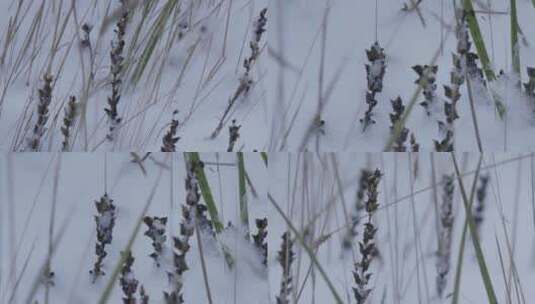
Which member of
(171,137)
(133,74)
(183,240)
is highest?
(133,74)

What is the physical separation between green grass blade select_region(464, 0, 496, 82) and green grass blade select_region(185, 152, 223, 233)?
537 millimetres

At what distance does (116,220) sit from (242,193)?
0.23m

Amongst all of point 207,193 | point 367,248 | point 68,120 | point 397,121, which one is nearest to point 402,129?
point 397,121

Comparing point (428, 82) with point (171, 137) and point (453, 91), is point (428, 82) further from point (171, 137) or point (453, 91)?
point (171, 137)

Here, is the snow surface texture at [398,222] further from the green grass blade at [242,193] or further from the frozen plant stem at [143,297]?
the frozen plant stem at [143,297]

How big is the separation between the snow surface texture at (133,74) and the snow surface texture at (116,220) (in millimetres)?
41

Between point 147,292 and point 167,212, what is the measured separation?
15cm

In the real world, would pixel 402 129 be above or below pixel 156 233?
above

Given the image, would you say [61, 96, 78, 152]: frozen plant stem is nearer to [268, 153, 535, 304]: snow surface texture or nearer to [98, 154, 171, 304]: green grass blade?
[98, 154, 171, 304]: green grass blade

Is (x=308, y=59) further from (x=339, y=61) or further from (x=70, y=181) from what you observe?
(x=70, y=181)

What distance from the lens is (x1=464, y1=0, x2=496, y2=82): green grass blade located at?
1871 millimetres

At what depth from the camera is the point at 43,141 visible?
185 centimetres

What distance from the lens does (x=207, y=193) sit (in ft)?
6.14

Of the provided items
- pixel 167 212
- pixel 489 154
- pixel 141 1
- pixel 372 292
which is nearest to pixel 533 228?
pixel 489 154
